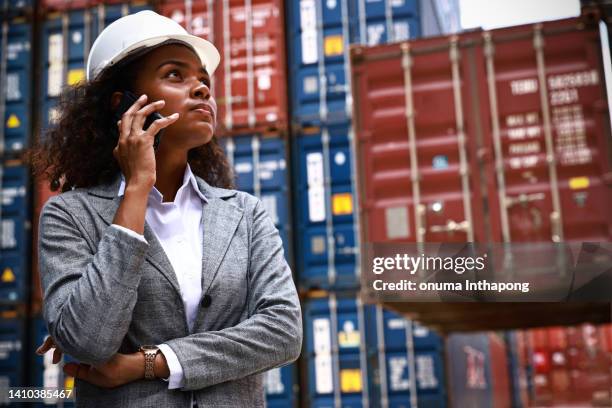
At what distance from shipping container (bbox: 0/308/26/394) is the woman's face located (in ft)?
21.3

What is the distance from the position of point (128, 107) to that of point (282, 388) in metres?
5.47

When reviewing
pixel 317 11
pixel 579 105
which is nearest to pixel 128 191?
pixel 579 105

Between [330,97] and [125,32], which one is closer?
[125,32]

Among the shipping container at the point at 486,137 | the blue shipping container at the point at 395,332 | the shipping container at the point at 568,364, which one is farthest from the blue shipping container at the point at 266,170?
the shipping container at the point at 568,364

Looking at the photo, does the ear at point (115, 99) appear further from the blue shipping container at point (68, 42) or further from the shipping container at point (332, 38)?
the blue shipping container at point (68, 42)

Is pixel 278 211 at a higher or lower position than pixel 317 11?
lower

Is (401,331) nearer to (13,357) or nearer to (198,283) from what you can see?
(13,357)

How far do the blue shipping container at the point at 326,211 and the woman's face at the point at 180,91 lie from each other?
527 cm

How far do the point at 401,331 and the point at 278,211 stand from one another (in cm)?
160

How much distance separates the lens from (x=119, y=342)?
1.67 m

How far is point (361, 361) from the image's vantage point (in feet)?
23.4

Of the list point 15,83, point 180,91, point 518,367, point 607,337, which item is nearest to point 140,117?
point 180,91

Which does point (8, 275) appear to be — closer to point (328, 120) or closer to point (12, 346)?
point (12, 346)

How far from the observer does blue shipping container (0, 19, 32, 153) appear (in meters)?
8.23
